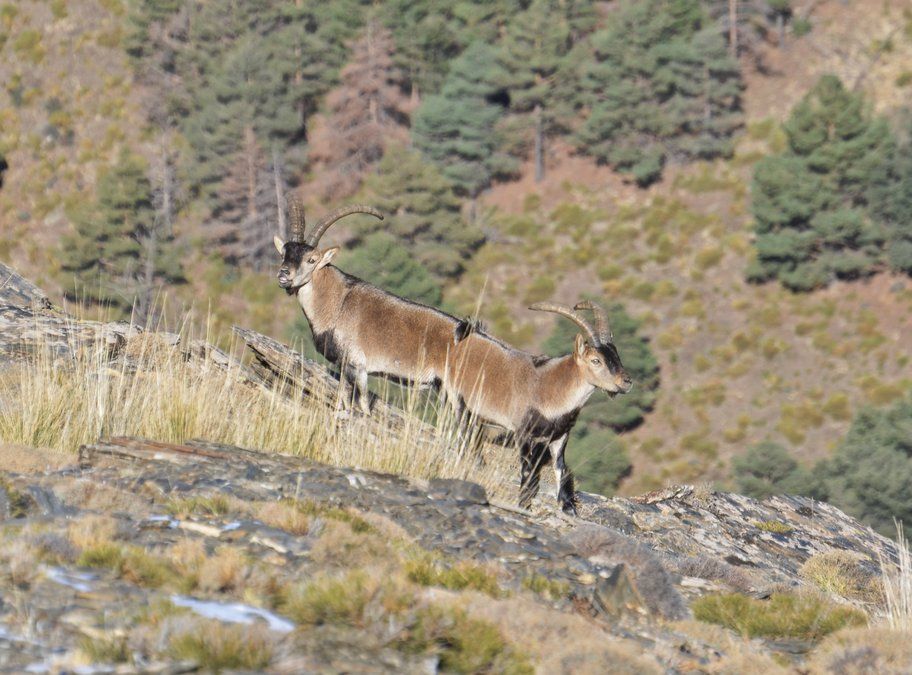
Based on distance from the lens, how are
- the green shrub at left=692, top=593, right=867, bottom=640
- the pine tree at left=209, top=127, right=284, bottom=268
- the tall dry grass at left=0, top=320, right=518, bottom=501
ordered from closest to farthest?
the green shrub at left=692, top=593, right=867, bottom=640
the tall dry grass at left=0, top=320, right=518, bottom=501
the pine tree at left=209, top=127, right=284, bottom=268

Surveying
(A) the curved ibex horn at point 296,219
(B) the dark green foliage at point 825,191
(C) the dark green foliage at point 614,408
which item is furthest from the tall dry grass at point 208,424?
(B) the dark green foliage at point 825,191

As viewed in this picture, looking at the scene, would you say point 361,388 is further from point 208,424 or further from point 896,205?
point 896,205

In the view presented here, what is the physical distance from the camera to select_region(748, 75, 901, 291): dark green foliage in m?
84.6

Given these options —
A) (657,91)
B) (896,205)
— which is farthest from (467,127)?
(896,205)

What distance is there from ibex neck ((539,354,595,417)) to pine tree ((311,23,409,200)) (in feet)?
312

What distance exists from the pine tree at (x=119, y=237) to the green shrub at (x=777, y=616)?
258 feet

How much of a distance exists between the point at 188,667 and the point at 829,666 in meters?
4.71

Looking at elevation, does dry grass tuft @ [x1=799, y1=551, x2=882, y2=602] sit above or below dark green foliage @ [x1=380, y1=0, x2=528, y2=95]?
below

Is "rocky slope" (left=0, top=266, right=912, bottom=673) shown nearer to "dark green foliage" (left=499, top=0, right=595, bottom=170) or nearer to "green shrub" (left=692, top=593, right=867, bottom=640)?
"green shrub" (left=692, top=593, right=867, bottom=640)

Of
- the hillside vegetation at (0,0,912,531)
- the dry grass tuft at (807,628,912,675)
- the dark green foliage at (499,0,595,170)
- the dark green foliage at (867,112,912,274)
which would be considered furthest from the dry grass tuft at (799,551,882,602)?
the dark green foliage at (499,0,595,170)

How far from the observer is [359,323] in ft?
49.6

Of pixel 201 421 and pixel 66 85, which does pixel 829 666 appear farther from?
pixel 66 85

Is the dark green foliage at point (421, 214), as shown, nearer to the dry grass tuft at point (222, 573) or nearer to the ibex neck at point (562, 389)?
the ibex neck at point (562, 389)

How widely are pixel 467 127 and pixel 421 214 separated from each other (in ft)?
39.0
